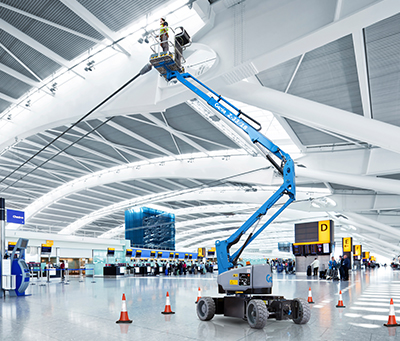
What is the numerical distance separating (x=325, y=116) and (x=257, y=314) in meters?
8.31

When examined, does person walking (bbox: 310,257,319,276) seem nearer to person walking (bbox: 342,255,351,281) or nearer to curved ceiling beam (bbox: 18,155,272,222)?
person walking (bbox: 342,255,351,281)

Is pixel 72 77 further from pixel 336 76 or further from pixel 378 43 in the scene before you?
pixel 378 43

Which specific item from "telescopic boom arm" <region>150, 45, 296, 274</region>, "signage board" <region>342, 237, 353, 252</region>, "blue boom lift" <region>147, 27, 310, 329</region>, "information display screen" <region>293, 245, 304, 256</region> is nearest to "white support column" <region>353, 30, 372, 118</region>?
"telescopic boom arm" <region>150, 45, 296, 274</region>

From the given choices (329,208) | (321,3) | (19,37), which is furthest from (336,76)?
(329,208)

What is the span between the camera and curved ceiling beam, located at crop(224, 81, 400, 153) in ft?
44.2

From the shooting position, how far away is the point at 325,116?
44.8 ft

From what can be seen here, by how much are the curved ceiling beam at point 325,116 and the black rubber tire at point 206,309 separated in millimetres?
7843

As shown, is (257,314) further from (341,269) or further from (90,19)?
(341,269)

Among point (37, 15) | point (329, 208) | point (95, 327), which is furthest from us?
point (329, 208)

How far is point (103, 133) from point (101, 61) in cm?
952

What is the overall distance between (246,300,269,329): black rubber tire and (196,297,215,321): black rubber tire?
1.06m

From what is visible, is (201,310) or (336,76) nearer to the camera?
(201,310)

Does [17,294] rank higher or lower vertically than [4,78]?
lower

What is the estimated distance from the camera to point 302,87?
613 inches
